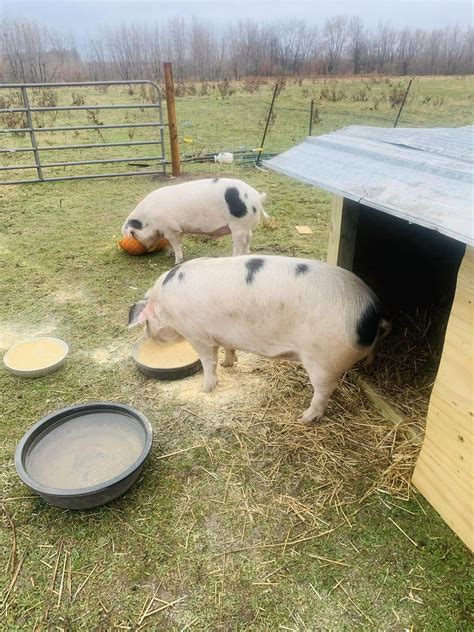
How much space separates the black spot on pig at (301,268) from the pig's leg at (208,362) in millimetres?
854

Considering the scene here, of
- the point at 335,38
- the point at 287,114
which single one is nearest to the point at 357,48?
the point at 335,38

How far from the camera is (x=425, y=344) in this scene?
367 cm

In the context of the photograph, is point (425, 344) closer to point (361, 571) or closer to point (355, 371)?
point (355, 371)

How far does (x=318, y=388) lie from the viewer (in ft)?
9.50

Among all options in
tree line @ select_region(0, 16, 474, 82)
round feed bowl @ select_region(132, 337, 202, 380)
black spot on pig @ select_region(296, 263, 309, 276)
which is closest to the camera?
black spot on pig @ select_region(296, 263, 309, 276)

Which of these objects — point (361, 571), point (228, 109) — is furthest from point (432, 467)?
point (228, 109)

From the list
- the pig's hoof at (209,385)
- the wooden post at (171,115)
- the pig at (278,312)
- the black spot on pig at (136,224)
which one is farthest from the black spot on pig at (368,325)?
A: the wooden post at (171,115)

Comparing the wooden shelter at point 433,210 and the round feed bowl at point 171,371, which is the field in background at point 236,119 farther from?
the round feed bowl at point 171,371

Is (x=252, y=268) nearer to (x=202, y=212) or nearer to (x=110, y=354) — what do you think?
(x=110, y=354)

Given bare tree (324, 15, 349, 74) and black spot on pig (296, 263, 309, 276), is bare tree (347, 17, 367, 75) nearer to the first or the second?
bare tree (324, 15, 349, 74)

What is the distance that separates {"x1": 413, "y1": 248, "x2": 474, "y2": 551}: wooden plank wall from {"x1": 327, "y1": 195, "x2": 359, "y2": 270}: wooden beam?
135 centimetres

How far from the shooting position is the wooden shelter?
1.89 meters

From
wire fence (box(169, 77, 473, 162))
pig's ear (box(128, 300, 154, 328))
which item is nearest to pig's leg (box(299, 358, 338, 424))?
pig's ear (box(128, 300, 154, 328))

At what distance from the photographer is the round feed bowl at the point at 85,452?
2.31m
